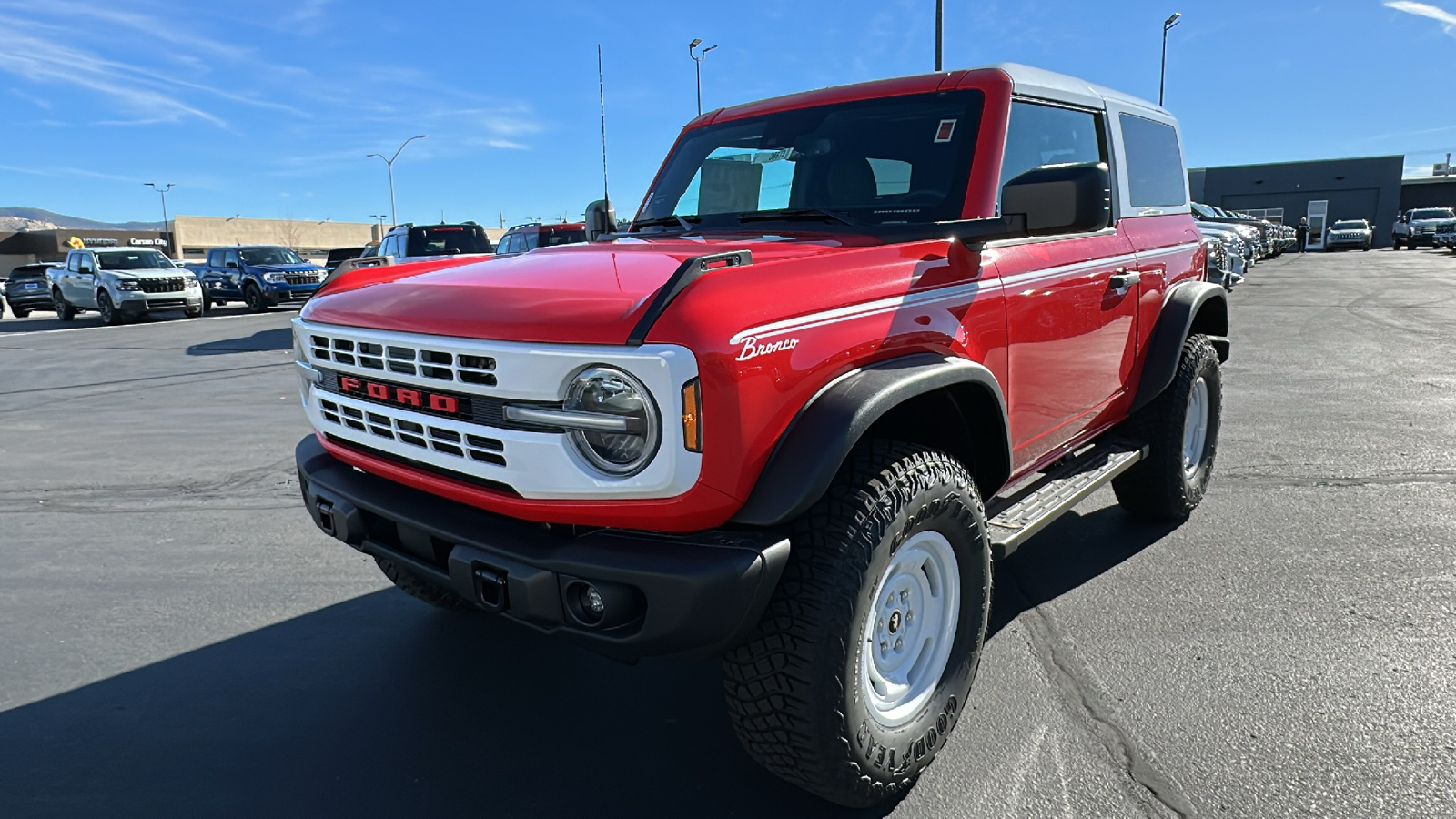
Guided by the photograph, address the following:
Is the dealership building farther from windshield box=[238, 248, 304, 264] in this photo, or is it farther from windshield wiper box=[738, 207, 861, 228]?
windshield wiper box=[738, 207, 861, 228]

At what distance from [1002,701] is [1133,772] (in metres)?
0.48

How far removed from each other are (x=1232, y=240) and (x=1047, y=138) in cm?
1746

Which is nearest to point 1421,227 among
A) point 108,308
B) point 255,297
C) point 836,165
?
point 255,297

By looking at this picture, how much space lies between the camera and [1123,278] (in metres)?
3.71

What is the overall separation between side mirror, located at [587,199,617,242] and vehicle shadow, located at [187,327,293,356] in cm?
1080

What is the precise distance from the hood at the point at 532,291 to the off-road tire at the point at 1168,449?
2187mm

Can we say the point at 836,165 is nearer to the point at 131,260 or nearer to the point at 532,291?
the point at 532,291

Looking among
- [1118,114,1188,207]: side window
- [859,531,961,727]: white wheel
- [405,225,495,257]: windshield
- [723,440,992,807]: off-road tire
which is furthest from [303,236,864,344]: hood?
[405,225,495,257]: windshield

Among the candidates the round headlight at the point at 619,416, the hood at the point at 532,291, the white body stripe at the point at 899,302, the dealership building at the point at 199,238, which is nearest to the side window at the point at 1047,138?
the white body stripe at the point at 899,302

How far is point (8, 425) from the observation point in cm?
783

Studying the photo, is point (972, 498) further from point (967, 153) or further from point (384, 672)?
point (384, 672)

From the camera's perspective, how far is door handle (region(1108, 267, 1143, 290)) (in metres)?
3.64

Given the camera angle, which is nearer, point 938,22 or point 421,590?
point 421,590

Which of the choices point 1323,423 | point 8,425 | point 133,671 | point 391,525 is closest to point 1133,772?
point 391,525
